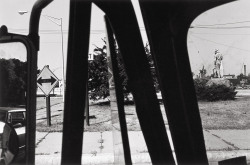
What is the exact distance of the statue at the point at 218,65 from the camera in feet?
3.19

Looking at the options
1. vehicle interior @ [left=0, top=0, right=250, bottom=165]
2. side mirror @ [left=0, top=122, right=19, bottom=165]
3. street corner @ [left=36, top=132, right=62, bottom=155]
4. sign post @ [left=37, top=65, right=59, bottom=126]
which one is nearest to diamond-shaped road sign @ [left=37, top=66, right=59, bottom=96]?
sign post @ [left=37, top=65, right=59, bottom=126]

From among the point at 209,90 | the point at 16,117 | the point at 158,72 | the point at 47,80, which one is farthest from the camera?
the point at 47,80

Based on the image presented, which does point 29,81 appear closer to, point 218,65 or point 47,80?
point 218,65

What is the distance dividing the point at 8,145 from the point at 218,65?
86cm

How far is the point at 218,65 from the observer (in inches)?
38.8

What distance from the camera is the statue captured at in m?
0.97

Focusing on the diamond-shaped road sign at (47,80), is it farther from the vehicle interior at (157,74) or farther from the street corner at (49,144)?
the vehicle interior at (157,74)

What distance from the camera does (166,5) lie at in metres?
0.97

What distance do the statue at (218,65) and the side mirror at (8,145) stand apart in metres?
0.77

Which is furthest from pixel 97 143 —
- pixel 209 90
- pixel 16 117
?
pixel 209 90

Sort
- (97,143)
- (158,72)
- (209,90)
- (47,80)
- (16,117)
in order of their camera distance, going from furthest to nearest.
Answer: (47,80)
(97,143)
(16,117)
(209,90)
(158,72)

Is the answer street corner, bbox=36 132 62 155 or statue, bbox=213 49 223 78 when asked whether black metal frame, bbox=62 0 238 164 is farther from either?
street corner, bbox=36 132 62 155

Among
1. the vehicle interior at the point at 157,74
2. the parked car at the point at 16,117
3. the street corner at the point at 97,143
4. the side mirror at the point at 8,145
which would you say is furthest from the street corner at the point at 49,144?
the vehicle interior at the point at 157,74

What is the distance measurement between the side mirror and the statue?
0.77 m
